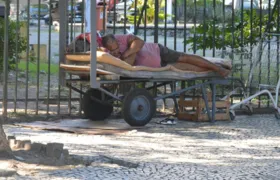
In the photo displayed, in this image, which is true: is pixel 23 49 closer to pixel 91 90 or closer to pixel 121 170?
pixel 91 90

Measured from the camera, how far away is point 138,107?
931 cm

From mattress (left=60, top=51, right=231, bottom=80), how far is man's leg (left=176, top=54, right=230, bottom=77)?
0.13 metres

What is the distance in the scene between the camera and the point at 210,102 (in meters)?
10.5

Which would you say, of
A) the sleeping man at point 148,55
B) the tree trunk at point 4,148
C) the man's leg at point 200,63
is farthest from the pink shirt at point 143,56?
the tree trunk at point 4,148

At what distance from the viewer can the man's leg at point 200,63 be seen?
32.4 ft

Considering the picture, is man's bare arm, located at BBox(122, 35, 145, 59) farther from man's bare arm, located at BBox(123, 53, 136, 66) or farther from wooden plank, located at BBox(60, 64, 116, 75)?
wooden plank, located at BBox(60, 64, 116, 75)

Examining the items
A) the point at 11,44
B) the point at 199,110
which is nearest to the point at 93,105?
the point at 199,110

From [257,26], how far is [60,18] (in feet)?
14.6

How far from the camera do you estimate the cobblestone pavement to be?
6.46 m

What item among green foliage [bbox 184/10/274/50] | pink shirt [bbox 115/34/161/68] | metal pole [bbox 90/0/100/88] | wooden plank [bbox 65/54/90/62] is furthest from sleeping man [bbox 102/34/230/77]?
green foliage [bbox 184/10/274/50]

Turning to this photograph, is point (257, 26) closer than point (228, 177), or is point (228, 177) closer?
point (228, 177)

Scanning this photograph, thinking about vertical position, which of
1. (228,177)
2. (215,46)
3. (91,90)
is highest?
(215,46)

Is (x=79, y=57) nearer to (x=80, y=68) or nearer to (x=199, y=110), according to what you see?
(x=80, y=68)

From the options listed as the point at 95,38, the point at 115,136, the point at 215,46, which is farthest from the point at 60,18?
the point at 215,46
